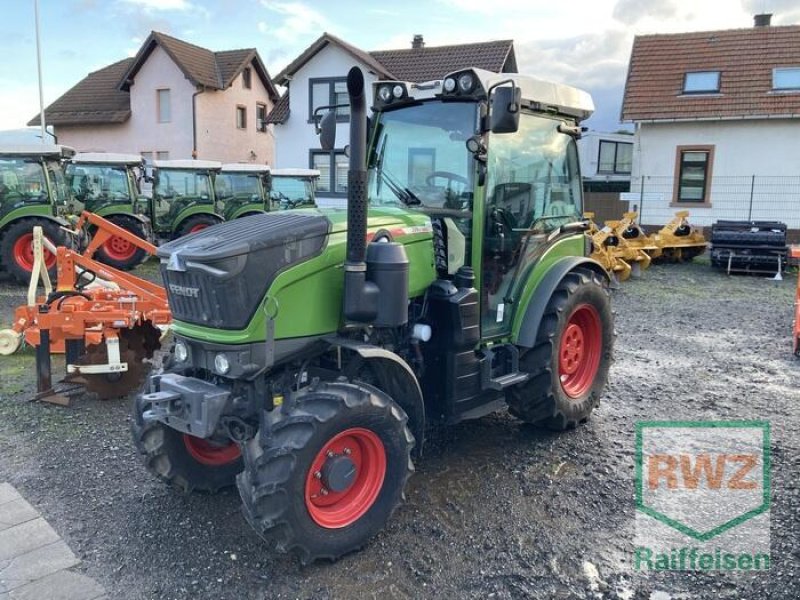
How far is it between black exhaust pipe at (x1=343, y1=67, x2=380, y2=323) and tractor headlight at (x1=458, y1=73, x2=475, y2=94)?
869 mm

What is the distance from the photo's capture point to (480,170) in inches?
146

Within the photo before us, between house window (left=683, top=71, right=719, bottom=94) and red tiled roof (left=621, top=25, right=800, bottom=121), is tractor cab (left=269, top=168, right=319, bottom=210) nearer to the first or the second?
red tiled roof (left=621, top=25, right=800, bottom=121)

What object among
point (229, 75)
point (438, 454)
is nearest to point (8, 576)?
point (438, 454)

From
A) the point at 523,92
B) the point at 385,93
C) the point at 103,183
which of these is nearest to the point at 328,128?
the point at 385,93

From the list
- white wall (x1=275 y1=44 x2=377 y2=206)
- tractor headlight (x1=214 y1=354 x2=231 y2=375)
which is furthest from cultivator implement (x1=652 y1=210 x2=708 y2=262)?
tractor headlight (x1=214 y1=354 x2=231 y2=375)

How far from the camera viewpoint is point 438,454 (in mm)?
4223

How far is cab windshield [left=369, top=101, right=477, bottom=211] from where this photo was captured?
380 cm

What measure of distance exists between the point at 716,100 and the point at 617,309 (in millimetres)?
10755

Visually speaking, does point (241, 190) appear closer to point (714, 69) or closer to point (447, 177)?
point (447, 177)

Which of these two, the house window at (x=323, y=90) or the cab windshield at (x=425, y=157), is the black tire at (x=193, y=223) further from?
the cab windshield at (x=425, y=157)

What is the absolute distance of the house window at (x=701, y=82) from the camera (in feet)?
57.9

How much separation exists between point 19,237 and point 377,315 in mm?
9562

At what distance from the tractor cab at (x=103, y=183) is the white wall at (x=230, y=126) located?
13435 mm

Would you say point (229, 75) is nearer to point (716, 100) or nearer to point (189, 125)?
point (189, 125)
